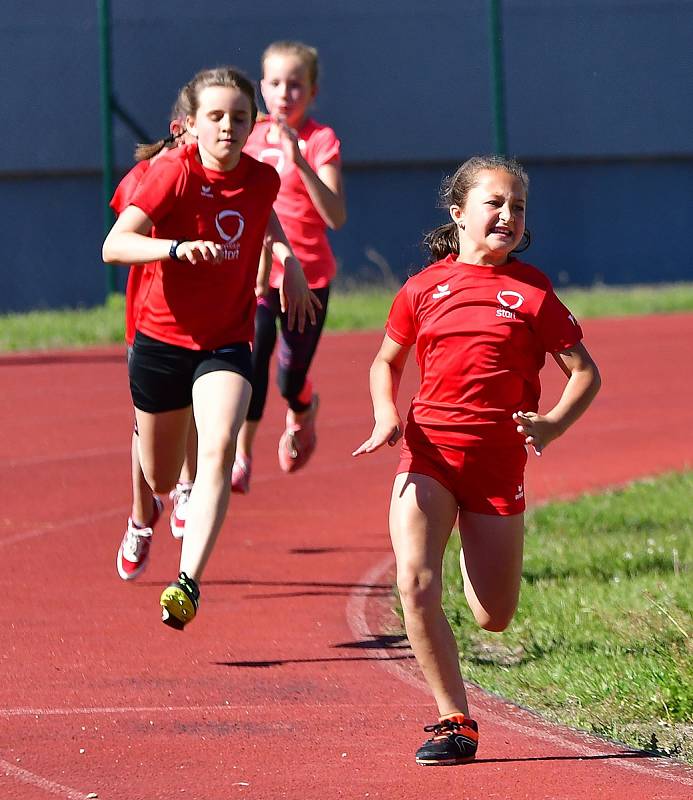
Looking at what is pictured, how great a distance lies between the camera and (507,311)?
496 centimetres

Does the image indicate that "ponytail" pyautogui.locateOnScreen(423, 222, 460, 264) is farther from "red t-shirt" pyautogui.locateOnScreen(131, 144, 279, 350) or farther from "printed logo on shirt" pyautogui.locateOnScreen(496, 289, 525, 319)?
"red t-shirt" pyautogui.locateOnScreen(131, 144, 279, 350)

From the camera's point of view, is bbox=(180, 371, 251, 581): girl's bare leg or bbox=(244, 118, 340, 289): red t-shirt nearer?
bbox=(180, 371, 251, 581): girl's bare leg

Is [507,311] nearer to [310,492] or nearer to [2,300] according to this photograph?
[310,492]

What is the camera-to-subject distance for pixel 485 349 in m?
4.95

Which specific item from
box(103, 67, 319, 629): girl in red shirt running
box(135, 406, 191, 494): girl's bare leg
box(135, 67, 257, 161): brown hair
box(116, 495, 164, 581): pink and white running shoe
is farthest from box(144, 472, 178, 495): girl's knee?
box(135, 67, 257, 161): brown hair

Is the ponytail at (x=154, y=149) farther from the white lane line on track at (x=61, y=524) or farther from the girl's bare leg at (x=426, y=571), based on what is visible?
the white lane line on track at (x=61, y=524)

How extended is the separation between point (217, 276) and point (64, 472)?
16.4ft

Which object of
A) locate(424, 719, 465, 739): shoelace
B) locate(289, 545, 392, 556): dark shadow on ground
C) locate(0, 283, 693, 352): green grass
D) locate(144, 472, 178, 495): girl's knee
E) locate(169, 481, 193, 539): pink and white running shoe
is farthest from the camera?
locate(0, 283, 693, 352): green grass

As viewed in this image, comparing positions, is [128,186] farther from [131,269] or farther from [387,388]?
[387,388]

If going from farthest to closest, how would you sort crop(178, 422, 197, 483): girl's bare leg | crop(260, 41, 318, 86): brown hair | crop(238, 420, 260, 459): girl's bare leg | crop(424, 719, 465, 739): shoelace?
crop(238, 420, 260, 459): girl's bare leg < crop(260, 41, 318, 86): brown hair < crop(178, 422, 197, 483): girl's bare leg < crop(424, 719, 465, 739): shoelace

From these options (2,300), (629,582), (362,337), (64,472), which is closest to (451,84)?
(2,300)

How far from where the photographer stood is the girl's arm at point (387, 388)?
15.8 ft

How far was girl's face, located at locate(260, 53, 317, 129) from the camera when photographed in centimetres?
788

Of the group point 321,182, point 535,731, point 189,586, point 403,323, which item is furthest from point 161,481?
point 535,731
